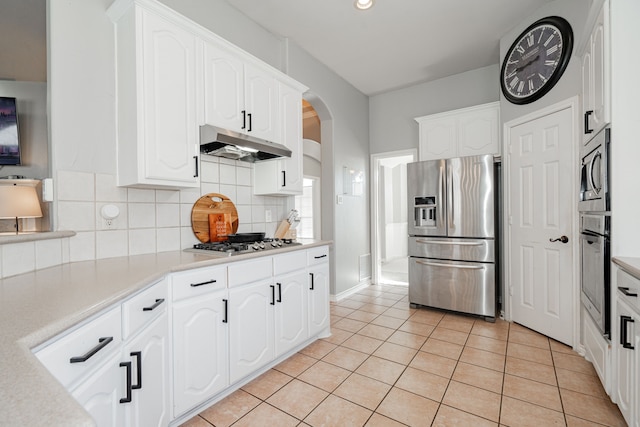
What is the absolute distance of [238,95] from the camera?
225 centimetres

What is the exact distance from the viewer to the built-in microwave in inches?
64.1

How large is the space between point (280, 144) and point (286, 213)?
31.6 inches

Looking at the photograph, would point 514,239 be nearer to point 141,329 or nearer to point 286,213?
point 286,213

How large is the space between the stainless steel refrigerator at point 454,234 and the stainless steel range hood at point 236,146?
178 centimetres

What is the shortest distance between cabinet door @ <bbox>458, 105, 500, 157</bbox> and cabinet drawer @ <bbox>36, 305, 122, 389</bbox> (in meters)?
3.72

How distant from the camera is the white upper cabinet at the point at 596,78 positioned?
165 centimetres

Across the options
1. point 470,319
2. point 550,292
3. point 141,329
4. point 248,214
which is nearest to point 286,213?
point 248,214

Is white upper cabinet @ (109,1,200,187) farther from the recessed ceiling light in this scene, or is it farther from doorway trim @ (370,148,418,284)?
doorway trim @ (370,148,418,284)

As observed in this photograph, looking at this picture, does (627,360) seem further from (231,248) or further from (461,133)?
(461,133)

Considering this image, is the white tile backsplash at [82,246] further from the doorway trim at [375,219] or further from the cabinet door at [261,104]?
the doorway trim at [375,219]

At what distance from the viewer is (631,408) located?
1.32 meters

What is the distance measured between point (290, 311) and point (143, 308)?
1.19 metres

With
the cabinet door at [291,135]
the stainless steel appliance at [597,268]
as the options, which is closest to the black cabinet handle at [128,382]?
the cabinet door at [291,135]

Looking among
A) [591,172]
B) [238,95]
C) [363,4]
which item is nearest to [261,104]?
[238,95]
